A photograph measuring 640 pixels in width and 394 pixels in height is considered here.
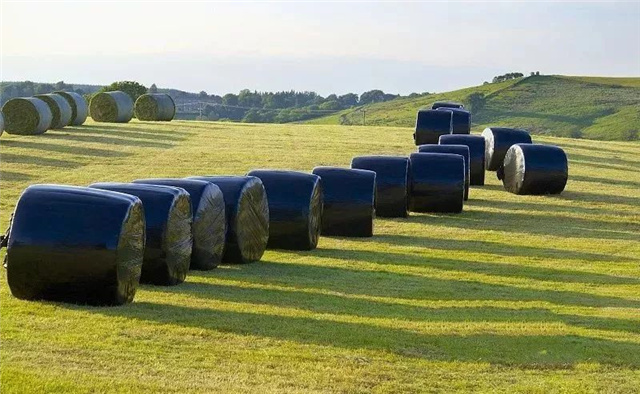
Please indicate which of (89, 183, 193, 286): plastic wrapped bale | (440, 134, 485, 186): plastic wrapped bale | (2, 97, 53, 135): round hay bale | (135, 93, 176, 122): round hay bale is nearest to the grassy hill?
(135, 93, 176, 122): round hay bale

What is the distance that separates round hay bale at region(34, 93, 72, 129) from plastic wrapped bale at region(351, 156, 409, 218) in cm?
2461

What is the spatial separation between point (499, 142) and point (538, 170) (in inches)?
233

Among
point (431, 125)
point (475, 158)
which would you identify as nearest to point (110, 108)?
point (431, 125)

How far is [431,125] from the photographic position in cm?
4303

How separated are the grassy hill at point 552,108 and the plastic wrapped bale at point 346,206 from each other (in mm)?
72283

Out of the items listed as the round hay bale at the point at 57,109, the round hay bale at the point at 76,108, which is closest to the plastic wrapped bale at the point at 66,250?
the round hay bale at the point at 57,109

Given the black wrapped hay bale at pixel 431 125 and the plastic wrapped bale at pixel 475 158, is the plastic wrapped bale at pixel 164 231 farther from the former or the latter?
the black wrapped hay bale at pixel 431 125

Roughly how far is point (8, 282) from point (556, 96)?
108 meters

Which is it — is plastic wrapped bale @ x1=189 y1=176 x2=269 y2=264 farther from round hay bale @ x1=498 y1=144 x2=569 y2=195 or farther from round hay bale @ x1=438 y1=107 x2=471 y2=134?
round hay bale @ x1=438 y1=107 x2=471 y2=134

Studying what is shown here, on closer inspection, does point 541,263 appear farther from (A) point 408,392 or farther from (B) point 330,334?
(A) point 408,392

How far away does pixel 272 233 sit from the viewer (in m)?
19.1

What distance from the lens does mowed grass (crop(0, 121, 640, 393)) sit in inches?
403

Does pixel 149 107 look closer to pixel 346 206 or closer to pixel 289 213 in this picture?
pixel 346 206

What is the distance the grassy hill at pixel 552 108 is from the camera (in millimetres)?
99250
